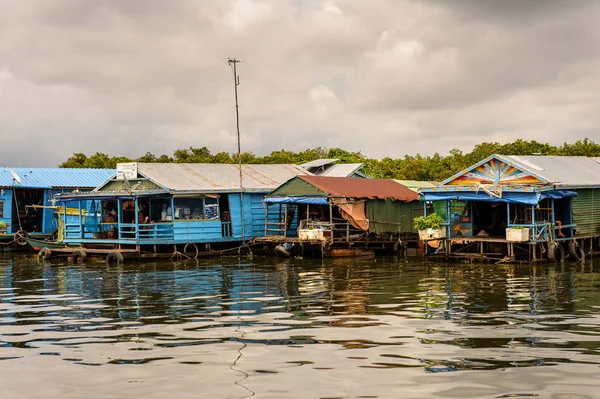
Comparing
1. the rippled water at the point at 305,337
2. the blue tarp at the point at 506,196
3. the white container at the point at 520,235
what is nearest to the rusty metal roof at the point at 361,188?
the blue tarp at the point at 506,196

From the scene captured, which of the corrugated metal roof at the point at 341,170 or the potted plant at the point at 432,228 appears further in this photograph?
the corrugated metal roof at the point at 341,170

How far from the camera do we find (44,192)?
3975 cm

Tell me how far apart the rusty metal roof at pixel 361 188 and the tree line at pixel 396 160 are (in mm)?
12222

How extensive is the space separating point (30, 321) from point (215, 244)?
59.2 ft


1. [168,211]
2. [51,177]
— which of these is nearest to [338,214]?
[168,211]

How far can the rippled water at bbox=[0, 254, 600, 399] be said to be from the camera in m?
9.25

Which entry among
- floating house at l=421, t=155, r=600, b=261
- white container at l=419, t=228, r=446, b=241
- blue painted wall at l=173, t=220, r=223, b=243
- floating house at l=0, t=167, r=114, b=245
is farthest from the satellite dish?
white container at l=419, t=228, r=446, b=241

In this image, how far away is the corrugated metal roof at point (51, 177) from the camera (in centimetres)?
3884

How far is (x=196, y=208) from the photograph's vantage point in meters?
32.0

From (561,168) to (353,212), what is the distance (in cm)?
846

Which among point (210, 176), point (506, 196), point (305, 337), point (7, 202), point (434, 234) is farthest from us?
point (7, 202)

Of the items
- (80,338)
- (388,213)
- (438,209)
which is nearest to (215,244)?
(388,213)

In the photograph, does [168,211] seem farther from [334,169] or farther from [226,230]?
[334,169]

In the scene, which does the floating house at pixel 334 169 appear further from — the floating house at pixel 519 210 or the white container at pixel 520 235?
the white container at pixel 520 235
